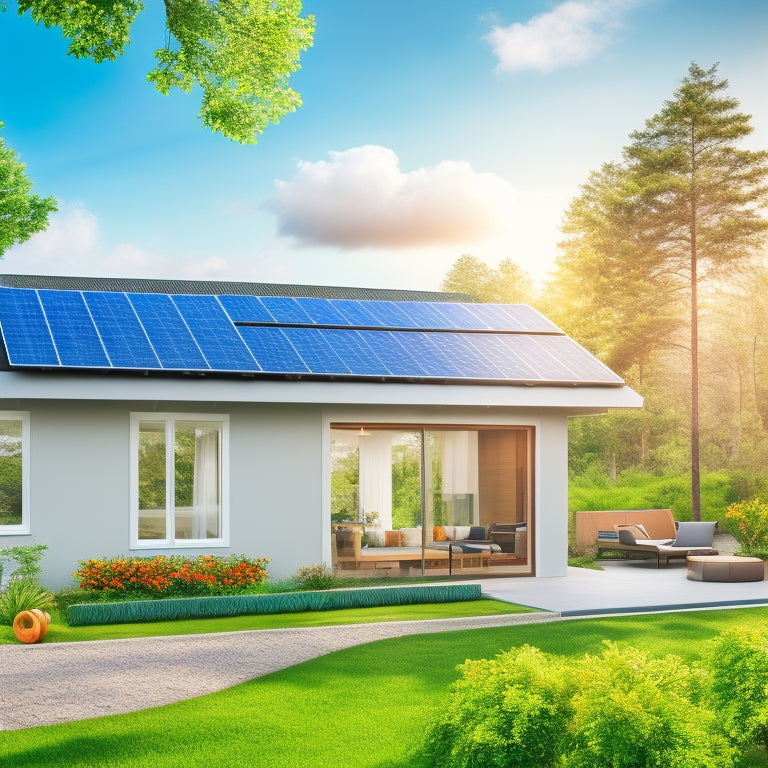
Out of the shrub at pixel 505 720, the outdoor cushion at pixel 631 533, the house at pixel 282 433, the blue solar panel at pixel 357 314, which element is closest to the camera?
the shrub at pixel 505 720

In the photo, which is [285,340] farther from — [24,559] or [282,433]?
[24,559]

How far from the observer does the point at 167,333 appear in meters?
14.8

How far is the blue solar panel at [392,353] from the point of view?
14.9m

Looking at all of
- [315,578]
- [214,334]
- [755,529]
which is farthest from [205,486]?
[755,529]

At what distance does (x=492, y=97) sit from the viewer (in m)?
36.5

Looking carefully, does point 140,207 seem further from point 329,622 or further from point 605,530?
point 329,622

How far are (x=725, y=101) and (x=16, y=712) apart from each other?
30.7 meters

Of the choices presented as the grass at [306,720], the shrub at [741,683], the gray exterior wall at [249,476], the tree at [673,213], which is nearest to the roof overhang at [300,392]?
the gray exterior wall at [249,476]

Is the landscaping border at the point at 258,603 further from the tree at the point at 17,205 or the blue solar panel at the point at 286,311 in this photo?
the tree at the point at 17,205

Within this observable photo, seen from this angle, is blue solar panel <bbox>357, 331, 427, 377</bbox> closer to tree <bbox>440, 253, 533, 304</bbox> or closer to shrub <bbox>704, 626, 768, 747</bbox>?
shrub <bbox>704, 626, 768, 747</bbox>

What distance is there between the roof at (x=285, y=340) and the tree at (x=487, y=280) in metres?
39.0

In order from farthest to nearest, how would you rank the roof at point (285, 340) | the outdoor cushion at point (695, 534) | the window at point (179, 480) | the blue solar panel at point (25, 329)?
the outdoor cushion at point (695, 534) < the window at point (179, 480) < the roof at point (285, 340) < the blue solar panel at point (25, 329)

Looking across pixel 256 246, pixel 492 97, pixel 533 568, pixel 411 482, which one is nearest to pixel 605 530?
pixel 533 568

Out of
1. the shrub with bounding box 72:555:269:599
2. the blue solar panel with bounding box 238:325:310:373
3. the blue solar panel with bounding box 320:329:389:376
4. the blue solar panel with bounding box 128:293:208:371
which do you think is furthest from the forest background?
the shrub with bounding box 72:555:269:599
